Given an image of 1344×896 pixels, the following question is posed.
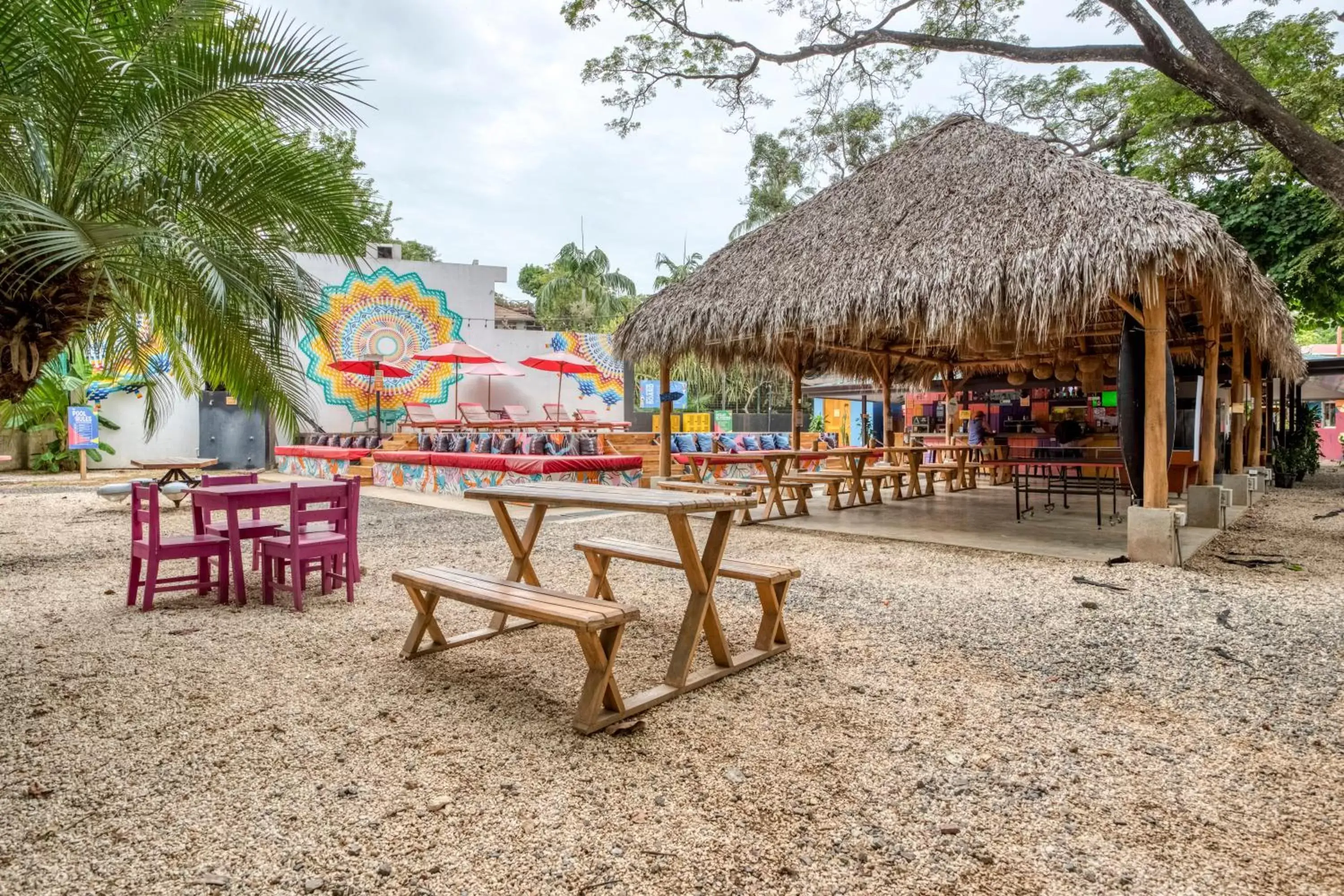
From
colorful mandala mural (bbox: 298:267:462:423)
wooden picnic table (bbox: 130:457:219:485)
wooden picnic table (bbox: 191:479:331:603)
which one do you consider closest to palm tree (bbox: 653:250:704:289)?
colorful mandala mural (bbox: 298:267:462:423)

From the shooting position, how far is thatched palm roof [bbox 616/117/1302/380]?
5586 mm

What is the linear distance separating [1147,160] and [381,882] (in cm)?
1453

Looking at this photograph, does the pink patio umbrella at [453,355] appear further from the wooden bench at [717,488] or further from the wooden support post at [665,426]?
the wooden bench at [717,488]

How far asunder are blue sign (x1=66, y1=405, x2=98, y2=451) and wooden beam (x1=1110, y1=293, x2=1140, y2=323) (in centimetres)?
1562

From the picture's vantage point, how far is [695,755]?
2.32 m

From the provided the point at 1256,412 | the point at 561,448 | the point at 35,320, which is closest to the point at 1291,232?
the point at 1256,412

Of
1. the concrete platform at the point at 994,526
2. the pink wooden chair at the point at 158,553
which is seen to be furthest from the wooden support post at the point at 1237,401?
the pink wooden chair at the point at 158,553

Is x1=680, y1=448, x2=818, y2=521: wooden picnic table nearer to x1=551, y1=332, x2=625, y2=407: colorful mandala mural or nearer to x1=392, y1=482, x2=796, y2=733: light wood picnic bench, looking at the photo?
x1=392, y1=482, x2=796, y2=733: light wood picnic bench

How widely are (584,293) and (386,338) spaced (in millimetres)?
12159

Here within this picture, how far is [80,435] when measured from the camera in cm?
1286

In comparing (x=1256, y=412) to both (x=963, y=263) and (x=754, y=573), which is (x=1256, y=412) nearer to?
(x=963, y=263)

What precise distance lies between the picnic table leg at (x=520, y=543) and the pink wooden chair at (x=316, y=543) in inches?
53.9

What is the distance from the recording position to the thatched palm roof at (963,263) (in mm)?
5586

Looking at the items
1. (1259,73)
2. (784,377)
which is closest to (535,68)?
(784,377)
